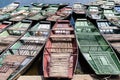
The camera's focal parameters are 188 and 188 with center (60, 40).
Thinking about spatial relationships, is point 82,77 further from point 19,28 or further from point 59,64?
point 19,28

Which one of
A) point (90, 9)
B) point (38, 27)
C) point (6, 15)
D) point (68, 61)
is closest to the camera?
point (68, 61)

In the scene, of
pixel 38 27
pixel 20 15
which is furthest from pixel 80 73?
pixel 20 15

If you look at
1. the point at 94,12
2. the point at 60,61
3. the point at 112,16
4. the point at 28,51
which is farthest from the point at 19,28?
the point at 112,16

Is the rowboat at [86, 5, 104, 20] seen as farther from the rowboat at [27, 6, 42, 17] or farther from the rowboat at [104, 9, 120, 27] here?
the rowboat at [27, 6, 42, 17]

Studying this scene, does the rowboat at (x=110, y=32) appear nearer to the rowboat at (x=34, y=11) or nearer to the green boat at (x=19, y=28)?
the green boat at (x=19, y=28)

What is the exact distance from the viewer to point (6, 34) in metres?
20.9

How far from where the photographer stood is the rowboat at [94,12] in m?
25.7

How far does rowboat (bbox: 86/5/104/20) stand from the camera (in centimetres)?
2568

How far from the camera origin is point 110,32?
2092 centimetres

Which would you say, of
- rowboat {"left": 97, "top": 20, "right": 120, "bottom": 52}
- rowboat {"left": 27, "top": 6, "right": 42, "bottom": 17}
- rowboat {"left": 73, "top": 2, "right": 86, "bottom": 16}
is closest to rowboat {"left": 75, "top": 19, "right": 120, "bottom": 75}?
rowboat {"left": 97, "top": 20, "right": 120, "bottom": 52}

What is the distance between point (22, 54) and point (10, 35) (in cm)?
511

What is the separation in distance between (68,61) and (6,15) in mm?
16051

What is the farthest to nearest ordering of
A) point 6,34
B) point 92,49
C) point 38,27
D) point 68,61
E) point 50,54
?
point 38,27
point 6,34
point 92,49
point 50,54
point 68,61

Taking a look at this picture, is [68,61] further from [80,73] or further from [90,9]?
[90,9]
